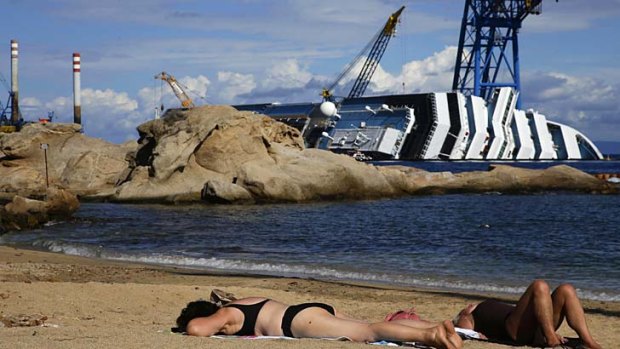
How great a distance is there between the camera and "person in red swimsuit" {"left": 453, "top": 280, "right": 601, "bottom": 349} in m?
7.02

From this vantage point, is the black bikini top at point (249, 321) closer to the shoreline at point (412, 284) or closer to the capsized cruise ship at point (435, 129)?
the shoreline at point (412, 284)

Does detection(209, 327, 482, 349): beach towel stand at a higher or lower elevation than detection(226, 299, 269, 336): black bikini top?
lower

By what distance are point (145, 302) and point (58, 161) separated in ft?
115

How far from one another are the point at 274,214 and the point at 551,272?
46.7 ft

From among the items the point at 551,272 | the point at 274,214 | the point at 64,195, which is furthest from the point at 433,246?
the point at 64,195

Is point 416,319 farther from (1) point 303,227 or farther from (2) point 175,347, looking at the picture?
(1) point 303,227

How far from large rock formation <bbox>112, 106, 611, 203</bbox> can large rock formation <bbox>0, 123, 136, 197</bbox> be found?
7.27 feet

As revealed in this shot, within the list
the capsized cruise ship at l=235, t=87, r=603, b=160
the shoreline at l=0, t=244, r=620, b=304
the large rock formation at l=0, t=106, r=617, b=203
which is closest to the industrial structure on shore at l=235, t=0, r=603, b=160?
the capsized cruise ship at l=235, t=87, r=603, b=160

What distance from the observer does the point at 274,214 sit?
29.2m

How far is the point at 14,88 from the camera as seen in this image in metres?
88.1

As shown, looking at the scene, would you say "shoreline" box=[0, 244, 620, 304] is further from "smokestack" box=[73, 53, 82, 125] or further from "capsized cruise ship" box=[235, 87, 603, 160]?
"capsized cruise ship" box=[235, 87, 603, 160]

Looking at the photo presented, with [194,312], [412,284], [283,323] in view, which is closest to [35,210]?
[412,284]

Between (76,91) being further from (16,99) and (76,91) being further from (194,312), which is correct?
(194,312)

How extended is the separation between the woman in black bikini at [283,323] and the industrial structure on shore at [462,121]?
78535mm
